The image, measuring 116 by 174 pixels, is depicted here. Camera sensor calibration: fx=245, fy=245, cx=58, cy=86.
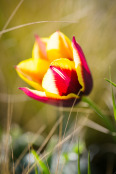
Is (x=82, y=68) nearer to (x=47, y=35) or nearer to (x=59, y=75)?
(x=59, y=75)

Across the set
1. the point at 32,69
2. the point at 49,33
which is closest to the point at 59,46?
the point at 32,69

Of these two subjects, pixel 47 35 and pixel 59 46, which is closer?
pixel 59 46

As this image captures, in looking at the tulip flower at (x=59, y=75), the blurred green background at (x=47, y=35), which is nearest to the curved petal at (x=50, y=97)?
the tulip flower at (x=59, y=75)

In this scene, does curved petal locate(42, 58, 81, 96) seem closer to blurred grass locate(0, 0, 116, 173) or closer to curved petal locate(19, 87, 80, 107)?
curved petal locate(19, 87, 80, 107)

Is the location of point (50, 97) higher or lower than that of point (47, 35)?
lower

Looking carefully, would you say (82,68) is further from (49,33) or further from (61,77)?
(49,33)

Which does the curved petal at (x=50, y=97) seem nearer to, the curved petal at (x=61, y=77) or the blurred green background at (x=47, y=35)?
the curved petal at (x=61, y=77)
